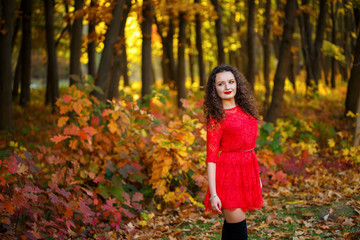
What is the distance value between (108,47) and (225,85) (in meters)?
4.54

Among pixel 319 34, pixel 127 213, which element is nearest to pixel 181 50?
pixel 319 34

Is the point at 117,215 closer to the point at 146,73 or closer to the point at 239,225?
the point at 239,225

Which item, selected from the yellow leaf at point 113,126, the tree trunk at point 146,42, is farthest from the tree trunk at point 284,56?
the yellow leaf at point 113,126

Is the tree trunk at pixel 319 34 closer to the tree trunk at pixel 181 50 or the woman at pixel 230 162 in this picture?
the tree trunk at pixel 181 50

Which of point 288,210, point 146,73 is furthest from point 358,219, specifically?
point 146,73

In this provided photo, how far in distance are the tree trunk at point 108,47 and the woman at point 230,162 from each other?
14.2 ft

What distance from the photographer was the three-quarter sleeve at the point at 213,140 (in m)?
3.14

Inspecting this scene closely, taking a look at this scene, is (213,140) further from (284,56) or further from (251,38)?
(251,38)

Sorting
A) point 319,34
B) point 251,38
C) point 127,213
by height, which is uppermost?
point 319,34

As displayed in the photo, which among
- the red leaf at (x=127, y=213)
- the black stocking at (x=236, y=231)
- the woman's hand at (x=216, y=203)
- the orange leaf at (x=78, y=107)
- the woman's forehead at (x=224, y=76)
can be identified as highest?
the woman's forehead at (x=224, y=76)

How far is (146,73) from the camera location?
11.8 metres

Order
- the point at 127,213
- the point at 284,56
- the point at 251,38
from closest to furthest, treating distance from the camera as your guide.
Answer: the point at 127,213 < the point at 284,56 < the point at 251,38

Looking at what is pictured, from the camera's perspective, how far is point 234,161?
10.5 ft

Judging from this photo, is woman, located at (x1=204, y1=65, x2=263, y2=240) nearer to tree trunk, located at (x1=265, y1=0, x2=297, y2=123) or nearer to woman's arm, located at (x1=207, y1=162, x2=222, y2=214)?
woman's arm, located at (x1=207, y1=162, x2=222, y2=214)
